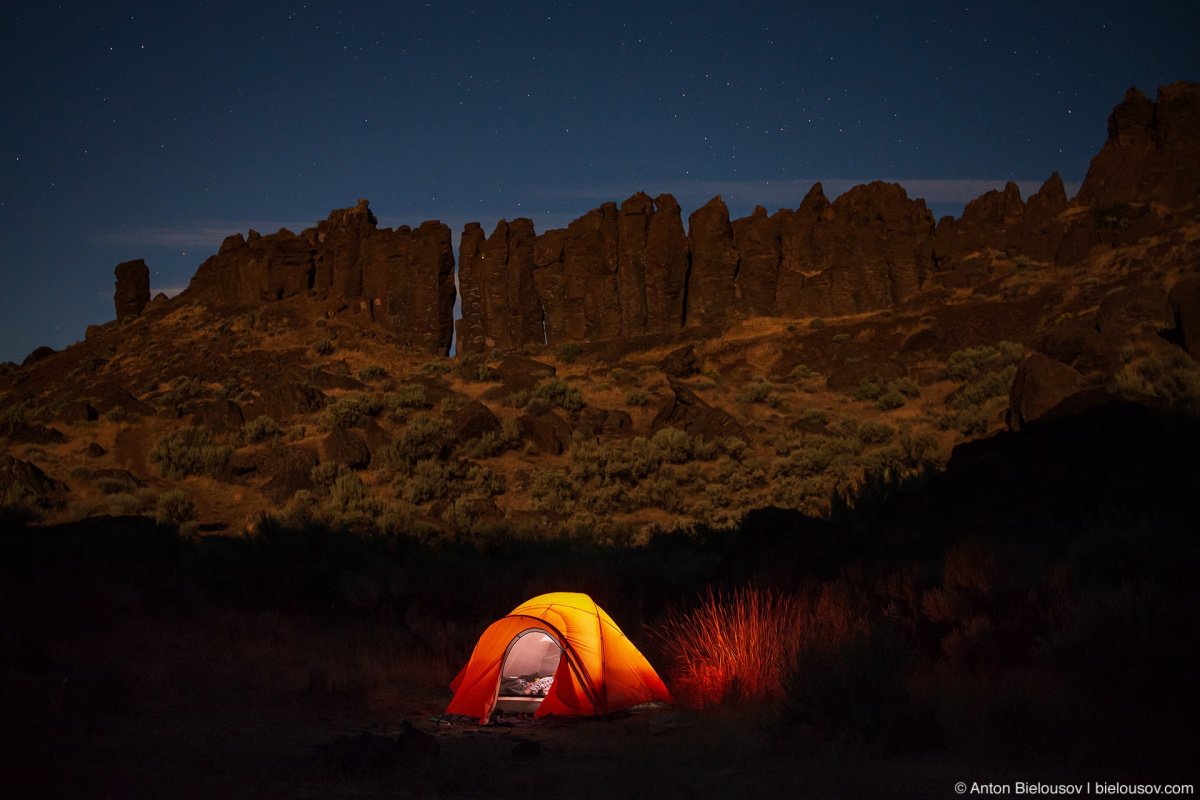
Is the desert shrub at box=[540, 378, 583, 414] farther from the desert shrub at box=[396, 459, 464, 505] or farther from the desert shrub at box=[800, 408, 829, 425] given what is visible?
the desert shrub at box=[800, 408, 829, 425]

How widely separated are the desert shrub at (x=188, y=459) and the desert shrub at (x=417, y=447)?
16.0 feet

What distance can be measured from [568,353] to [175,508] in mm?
31172

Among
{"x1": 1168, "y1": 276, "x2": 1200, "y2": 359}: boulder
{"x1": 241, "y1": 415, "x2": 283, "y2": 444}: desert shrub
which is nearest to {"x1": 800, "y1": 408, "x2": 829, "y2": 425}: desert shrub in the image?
{"x1": 1168, "y1": 276, "x2": 1200, "y2": 359}: boulder

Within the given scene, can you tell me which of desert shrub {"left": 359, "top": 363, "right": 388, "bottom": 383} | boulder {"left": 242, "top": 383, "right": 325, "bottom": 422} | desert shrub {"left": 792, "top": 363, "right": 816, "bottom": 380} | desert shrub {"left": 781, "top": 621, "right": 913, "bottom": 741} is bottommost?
desert shrub {"left": 781, "top": 621, "right": 913, "bottom": 741}

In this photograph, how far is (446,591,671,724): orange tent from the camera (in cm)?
824

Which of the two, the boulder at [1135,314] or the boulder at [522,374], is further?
the boulder at [522,374]

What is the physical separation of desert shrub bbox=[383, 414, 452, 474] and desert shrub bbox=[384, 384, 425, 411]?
330cm

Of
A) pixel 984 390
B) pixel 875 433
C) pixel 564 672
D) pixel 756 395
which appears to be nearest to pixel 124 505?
pixel 564 672

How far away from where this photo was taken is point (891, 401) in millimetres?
27359

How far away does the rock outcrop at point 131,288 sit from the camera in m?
61.9

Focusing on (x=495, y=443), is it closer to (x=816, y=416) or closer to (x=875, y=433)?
(x=816, y=416)

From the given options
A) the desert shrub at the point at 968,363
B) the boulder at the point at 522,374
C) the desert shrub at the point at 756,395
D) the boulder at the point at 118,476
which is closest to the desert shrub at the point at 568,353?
the boulder at the point at 522,374

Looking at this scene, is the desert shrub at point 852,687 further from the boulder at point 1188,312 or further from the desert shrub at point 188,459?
the desert shrub at point 188,459

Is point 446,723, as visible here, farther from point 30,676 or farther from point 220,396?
point 220,396
